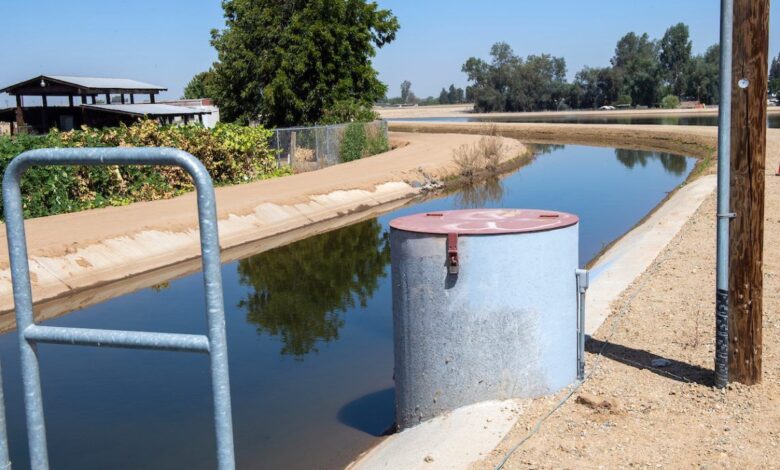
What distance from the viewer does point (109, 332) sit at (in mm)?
3020

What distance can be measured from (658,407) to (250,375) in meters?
5.40

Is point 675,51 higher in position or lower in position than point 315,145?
higher

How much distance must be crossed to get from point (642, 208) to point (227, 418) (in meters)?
23.4

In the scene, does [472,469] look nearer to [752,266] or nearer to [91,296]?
[752,266]

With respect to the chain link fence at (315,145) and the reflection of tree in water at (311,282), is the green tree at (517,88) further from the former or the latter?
the reflection of tree in water at (311,282)

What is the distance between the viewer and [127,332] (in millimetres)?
3068

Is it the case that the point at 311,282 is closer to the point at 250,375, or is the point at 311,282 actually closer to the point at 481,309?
the point at 250,375

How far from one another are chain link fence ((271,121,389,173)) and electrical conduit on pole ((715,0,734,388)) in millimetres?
26982

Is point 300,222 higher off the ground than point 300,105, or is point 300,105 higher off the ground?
point 300,105

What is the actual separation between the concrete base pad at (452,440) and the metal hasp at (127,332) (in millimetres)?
3478

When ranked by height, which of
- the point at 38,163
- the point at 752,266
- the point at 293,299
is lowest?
the point at 293,299

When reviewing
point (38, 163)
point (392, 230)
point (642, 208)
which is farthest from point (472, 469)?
point (642, 208)

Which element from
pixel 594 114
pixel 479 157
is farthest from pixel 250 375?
pixel 594 114

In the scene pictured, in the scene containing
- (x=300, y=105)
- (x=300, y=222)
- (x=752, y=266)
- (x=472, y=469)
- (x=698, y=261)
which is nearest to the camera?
(x=472, y=469)
